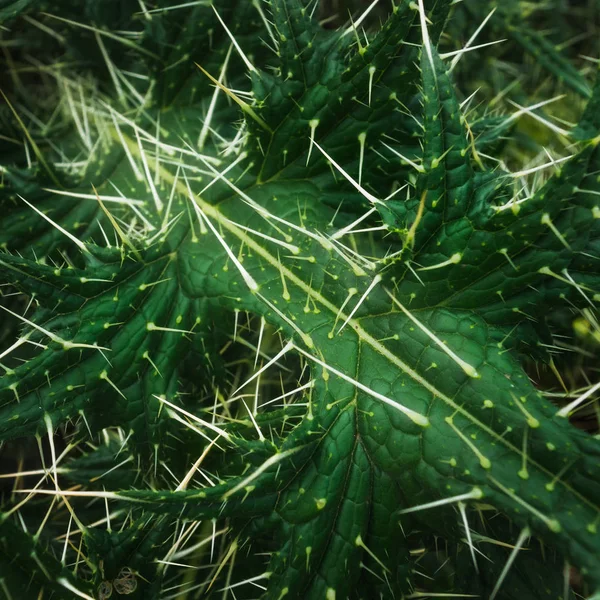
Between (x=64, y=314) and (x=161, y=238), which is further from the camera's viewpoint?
(x=161, y=238)

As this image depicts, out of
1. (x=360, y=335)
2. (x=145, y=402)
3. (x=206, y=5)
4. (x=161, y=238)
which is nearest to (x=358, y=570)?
(x=360, y=335)

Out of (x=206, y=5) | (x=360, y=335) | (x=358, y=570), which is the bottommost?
(x=358, y=570)

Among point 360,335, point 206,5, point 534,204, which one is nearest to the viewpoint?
point 534,204

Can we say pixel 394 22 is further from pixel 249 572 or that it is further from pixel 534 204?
pixel 249 572

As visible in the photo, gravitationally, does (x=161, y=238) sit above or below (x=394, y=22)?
below

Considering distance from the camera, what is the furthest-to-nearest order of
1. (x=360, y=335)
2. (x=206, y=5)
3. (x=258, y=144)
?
1. (x=206, y=5)
2. (x=258, y=144)
3. (x=360, y=335)

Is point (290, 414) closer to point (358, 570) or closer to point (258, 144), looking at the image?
point (358, 570)

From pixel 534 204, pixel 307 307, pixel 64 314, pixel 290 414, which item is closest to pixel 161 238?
pixel 64 314
